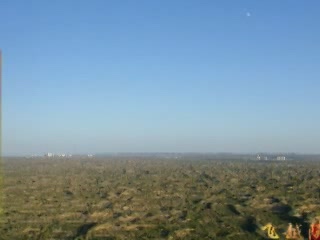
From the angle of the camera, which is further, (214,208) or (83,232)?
(214,208)

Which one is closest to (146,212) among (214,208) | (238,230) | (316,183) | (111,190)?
(214,208)

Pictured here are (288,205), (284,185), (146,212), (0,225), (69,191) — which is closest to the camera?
(0,225)

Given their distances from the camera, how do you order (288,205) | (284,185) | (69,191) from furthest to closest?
(284,185) < (69,191) < (288,205)

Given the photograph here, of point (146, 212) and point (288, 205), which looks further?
point (288, 205)

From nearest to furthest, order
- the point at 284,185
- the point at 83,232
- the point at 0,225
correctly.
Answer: the point at 83,232
the point at 0,225
the point at 284,185

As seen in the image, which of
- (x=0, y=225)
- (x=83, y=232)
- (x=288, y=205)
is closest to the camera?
(x=83, y=232)

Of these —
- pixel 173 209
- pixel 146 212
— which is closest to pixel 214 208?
pixel 173 209

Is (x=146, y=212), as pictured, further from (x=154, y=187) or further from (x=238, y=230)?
(x=154, y=187)

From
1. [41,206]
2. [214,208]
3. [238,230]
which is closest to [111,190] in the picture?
[41,206]

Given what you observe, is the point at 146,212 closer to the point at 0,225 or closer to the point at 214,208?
the point at 214,208
